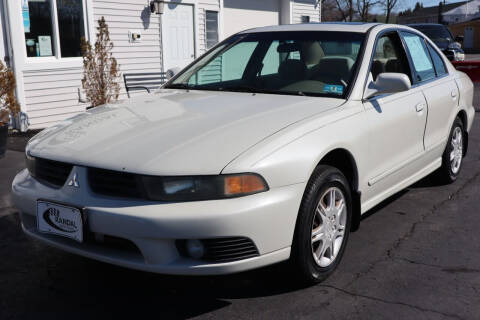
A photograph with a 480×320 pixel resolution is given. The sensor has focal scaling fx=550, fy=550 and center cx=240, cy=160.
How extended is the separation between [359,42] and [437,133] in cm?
128

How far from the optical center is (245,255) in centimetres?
273

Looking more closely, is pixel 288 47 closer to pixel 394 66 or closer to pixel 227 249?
pixel 394 66

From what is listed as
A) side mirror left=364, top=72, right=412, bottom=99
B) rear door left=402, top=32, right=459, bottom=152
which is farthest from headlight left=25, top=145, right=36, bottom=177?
rear door left=402, top=32, right=459, bottom=152

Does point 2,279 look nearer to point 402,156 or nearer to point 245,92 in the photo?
point 245,92

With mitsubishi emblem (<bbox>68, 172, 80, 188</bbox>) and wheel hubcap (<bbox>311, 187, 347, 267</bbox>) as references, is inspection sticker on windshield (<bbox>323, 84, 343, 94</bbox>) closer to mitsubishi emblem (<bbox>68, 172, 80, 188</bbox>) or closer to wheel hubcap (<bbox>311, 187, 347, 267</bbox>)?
wheel hubcap (<bbox>311, 187, 347, 267</bbox>)

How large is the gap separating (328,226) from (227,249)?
2.57 feet

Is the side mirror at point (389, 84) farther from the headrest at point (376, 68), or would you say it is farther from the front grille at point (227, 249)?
the front grille at point (227, 249)

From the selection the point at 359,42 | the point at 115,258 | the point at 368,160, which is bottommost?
the point at 115,258

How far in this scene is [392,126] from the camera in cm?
381

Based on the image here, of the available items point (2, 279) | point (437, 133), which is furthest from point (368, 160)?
point (2, 279)

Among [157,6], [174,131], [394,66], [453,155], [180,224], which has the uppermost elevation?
[157,6]

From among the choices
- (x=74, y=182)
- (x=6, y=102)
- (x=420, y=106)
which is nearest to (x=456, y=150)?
(x=420, y=106)

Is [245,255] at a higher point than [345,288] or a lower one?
higher

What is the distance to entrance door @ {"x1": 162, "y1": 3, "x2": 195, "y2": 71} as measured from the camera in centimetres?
1144
